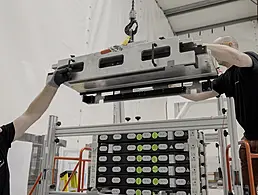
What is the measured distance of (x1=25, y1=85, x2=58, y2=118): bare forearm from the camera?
1.64 metres

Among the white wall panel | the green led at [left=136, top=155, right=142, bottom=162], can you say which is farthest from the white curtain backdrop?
the white wall panel

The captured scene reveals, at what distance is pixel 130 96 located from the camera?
1704mm

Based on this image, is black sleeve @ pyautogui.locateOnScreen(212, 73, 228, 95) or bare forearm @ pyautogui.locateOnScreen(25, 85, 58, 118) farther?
black sleeve @ pyautogui.locateOnScreen(212, 73, 228, 95)

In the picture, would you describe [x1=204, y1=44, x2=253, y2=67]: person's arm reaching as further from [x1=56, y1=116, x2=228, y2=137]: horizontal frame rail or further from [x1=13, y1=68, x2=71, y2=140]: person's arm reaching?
Answer: [x1=13, y1=68, x2=71, y2=140]: person's arm reaching

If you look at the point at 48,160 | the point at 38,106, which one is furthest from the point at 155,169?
the point at 38,106

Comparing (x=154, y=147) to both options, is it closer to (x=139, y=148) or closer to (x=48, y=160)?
(x=139, y=148)

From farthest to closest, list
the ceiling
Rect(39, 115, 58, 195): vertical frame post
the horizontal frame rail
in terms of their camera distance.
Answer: the ceiling < Rect(39, 115, 58, 195): vertical frame post < the horizontal frame rail

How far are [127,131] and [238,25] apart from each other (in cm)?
497

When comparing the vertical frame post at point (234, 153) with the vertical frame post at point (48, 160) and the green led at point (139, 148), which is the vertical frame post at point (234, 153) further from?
the vertical frame post at point (48, 160)

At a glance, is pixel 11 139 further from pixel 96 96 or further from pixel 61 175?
pixel 61 175

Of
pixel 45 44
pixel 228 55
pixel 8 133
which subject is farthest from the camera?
pixel 45 44

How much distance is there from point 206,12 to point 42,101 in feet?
15.6

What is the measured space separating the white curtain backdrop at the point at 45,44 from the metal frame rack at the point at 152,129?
0.44 m

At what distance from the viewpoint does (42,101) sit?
66.4 inches
